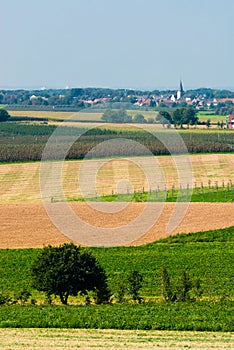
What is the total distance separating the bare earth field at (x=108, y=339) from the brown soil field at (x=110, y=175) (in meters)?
28.6

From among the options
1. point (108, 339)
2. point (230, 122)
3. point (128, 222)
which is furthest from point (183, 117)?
point (108, 339)

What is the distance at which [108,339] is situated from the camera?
18984 millimetres

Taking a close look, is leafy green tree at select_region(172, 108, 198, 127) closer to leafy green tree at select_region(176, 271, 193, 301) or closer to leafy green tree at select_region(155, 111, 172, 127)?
leafy green tree at select_region(155, 111, 172, 127)

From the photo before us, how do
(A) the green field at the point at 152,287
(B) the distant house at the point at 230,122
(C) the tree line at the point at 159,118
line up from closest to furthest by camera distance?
(A) the green field at the point at 152,287 < (C) the tree line at the point at 159,118 < (B) the distant house at the point at 230,122

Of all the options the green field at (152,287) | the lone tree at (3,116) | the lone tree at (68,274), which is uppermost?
the lone tree at (3,116)

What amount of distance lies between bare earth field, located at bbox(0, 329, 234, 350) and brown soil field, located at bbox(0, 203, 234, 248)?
1633 centimetres

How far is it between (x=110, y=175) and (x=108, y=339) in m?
40.1

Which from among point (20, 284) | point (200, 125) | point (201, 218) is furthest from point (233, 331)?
point (200, 125)

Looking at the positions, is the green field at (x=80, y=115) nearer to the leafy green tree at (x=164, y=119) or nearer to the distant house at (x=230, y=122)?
the leafy green tree at (x=164, y=119)

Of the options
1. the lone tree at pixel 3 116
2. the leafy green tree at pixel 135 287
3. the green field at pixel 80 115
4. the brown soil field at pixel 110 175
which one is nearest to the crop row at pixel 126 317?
the leafy green tree at pixel 135 287

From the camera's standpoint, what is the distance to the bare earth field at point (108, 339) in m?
17.8

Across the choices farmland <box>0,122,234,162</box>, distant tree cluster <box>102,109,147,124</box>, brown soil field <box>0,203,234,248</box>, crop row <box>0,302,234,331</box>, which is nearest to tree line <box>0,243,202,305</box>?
crop row <box>0,302,234,331</box>

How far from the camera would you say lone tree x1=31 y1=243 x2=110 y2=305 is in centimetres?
2519

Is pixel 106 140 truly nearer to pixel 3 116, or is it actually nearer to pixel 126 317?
pixel 3 116
